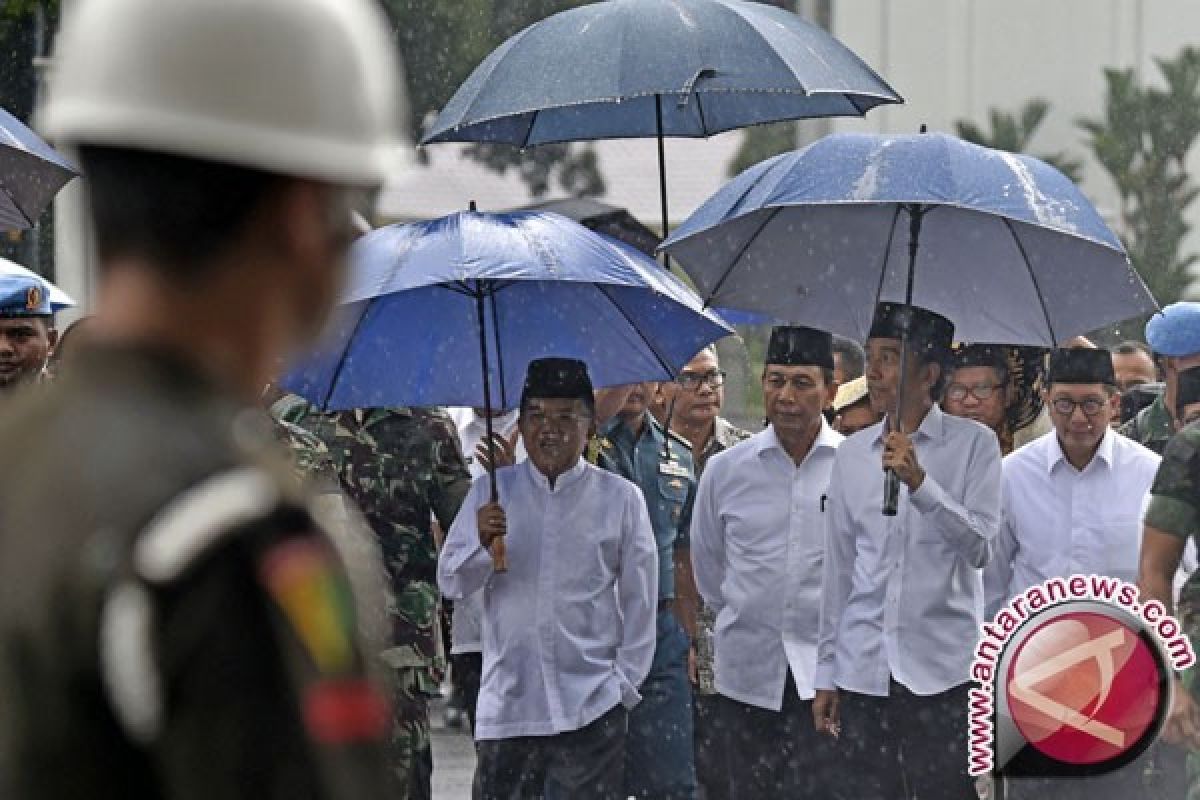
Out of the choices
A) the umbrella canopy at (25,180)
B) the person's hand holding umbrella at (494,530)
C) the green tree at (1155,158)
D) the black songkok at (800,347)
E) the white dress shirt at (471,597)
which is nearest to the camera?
the umbrella canopy at (25,180)

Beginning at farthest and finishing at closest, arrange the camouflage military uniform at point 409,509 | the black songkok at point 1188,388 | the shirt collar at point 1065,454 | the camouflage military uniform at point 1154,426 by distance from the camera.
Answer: the camouflage military uniform at point 1154,426 < the black songkok at point 1188,388 < the shirt collar at point 1065,454 < the camouflage military uniform at point 409,509

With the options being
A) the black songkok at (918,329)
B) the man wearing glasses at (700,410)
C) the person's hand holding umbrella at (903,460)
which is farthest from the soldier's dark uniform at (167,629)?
the man wearing glasses at (700,410)

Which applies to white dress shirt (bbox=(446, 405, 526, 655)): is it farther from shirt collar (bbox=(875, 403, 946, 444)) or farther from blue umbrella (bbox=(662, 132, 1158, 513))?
shirt collar (bbox=(875, 403, 946, 444))

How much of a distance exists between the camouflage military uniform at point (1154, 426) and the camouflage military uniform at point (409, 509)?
11.6 ft

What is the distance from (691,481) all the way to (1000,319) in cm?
168

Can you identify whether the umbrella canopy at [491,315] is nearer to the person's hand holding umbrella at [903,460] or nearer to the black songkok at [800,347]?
the black songkok at [800,347]

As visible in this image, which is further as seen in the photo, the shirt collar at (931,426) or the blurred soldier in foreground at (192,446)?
the shirt collar at (931,426)

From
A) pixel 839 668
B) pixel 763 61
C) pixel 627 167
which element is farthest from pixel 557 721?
pixel 627 167

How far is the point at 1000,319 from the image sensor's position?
891 cm

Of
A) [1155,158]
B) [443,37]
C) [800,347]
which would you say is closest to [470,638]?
[800,347]

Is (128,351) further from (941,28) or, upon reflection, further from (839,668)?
(941,28)

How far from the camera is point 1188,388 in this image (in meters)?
10.0

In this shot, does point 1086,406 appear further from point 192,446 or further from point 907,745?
point 192,446

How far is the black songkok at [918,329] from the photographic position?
8.62m
